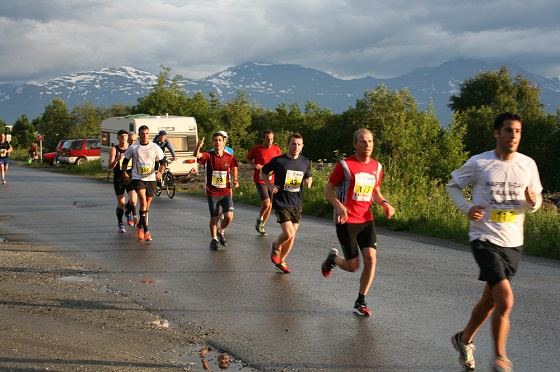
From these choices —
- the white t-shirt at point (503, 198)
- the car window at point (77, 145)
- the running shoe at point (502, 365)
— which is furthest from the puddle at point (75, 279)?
the car window at point (77, 145)

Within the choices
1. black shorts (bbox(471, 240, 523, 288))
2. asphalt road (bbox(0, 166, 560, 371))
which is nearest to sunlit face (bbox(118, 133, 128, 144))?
asphalt road (bbox(0, 166, 560, 371))

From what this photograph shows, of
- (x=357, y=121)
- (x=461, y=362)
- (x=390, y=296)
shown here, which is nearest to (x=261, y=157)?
(x=390, y=296)

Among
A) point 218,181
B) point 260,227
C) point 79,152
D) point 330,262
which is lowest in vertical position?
point 79,152

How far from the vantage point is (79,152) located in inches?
1948

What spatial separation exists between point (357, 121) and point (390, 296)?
7830 cm

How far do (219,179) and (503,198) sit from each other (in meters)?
7.45

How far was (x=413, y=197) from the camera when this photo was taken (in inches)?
770

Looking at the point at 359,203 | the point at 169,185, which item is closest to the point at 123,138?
the point at 359,203

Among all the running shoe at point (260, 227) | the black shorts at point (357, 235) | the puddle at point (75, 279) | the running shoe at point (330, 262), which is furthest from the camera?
the running shoe at point (260, 227)

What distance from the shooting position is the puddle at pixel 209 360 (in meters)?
6.00

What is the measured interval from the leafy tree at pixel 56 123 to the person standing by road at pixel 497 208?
7078cm

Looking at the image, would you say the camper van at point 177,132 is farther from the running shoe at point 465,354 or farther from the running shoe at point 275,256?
the running shoe at point 465,354

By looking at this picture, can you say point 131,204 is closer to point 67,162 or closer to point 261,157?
point 261,157

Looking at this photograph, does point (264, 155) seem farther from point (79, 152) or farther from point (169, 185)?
point (79, 152)
